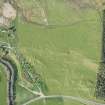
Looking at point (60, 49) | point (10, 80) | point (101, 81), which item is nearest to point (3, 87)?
point (10, 80)

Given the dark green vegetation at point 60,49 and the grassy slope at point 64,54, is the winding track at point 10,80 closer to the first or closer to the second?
the dark green vegetation at point 60,49

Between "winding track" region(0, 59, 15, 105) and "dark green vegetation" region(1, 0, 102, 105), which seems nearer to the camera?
"dark green vegetation" region(1, 0, 102, 105)

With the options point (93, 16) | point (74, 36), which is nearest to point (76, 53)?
point (74, 36)

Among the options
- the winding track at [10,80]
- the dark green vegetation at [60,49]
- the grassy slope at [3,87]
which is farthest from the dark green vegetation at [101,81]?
the grassy slope at [3,87]

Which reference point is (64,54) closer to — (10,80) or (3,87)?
(10,80)

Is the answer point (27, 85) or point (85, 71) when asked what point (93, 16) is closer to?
point (85, 71)

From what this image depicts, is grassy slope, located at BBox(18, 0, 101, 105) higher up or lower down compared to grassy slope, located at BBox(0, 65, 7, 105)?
higher up

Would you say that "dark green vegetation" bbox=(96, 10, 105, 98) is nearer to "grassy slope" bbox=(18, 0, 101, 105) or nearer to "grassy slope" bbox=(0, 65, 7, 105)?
"grassy slope" bbox=(18, 0, 101, 105)

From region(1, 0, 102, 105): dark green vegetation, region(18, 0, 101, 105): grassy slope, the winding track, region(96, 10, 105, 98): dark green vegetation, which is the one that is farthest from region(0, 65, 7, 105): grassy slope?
region(96, 10, 105, 98): dark green vegetation

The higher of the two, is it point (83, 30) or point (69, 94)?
point (83, 30)
